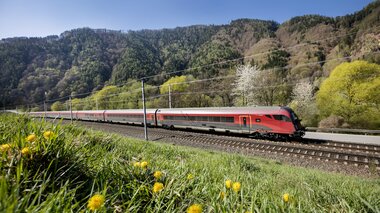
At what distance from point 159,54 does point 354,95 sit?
15521 centimetres

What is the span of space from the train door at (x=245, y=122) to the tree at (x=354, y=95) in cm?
1676

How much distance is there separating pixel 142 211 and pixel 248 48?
18943cm

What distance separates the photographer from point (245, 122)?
1852 centimetres

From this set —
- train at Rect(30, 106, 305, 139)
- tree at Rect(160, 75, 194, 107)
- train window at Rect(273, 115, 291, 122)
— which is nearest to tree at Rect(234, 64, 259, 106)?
tree at Rect(160, 75, 194, 107)

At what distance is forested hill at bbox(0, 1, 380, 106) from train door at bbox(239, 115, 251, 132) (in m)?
61.6

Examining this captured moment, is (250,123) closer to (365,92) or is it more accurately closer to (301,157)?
(301,157)

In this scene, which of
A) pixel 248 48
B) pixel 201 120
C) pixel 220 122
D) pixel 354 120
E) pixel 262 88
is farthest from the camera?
pixel 248 48

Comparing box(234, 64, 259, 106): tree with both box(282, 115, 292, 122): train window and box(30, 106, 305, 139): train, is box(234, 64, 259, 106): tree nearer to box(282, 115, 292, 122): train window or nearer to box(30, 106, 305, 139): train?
box(30, 106, 305, 139): train

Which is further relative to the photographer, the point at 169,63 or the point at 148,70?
the point at 169,63

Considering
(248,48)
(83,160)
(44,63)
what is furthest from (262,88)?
(44,63)

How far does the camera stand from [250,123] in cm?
1819

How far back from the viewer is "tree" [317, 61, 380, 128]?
25.8 metres

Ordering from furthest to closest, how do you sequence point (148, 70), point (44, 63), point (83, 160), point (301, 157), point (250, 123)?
point (44, 63), point (148, 70), point (250, 123), point (301, 157), point (83, 160)

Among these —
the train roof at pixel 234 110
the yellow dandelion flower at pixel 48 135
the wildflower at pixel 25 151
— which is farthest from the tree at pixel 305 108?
the wildflower at pixel 25 151
